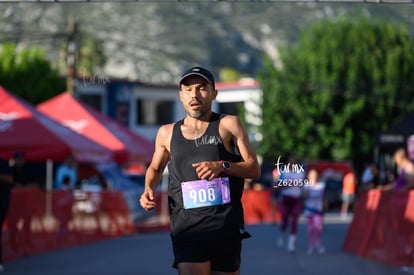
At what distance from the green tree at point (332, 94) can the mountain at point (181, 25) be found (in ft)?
4.06

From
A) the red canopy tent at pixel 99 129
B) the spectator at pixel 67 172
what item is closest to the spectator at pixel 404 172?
the spectator at pixel 67 172

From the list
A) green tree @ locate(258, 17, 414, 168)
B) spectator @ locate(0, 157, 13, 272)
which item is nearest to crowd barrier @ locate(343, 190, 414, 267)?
spectator @ locate(0, 157, 13, 272)

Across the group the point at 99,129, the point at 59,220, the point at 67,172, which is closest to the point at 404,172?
the point at 59,220

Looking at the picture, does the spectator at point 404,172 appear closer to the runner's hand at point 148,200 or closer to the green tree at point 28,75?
the runner's hand at point 148,200

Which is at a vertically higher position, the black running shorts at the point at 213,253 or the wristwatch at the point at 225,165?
the wristwatch at the point at 225,165

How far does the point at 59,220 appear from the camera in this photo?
1909cm

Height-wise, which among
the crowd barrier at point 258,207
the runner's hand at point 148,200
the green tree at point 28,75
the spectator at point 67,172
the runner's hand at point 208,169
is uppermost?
the green tree at point 28,75

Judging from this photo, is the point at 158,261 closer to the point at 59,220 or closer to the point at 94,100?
the point at 59,220

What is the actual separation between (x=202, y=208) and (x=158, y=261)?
9.11 metres

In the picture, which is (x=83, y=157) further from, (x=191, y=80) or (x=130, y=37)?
(x=130, y=37)

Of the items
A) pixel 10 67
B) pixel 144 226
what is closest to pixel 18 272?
pixel 144 226

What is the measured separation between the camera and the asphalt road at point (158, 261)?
14.2 m

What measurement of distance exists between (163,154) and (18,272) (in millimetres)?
7420

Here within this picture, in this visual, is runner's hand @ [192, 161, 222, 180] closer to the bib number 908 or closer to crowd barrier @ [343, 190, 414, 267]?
the bib number 908
